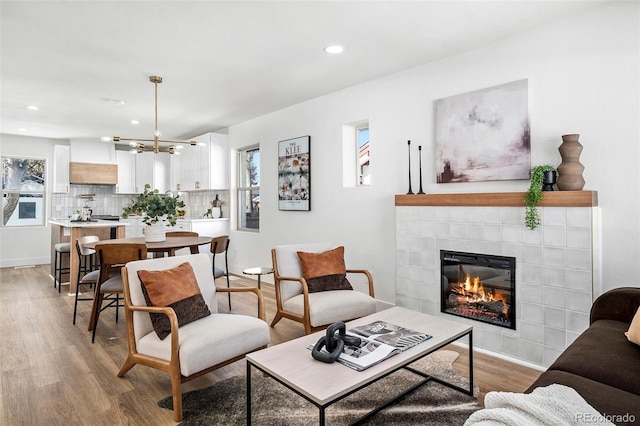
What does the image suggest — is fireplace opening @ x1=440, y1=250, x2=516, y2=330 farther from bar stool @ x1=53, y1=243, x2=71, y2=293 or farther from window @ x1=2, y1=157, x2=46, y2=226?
window @ x1=2, y1=157, x2=46, y2=226

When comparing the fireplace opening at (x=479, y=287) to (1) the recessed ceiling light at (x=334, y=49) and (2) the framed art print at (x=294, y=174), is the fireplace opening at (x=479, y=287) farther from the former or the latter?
(2) the framed art print at (x=294, y=174)

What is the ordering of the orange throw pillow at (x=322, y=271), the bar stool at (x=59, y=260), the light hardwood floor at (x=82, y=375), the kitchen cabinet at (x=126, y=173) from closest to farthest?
the light hardwood floor at (x=82, y=375) → the orange throw pillow at (x=322, y=271) → the bar stool at (x=59, y=260) → the kitchen cabinet at (x=126, y=173)

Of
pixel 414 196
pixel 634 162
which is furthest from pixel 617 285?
pixel 414 196

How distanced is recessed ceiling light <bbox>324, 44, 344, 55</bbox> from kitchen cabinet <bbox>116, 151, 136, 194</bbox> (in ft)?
20.5

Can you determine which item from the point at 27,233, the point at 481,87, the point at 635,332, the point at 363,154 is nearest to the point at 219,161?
the point at 363,154

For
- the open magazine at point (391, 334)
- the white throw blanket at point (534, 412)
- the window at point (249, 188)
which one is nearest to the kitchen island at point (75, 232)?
the window at point (249, 188)

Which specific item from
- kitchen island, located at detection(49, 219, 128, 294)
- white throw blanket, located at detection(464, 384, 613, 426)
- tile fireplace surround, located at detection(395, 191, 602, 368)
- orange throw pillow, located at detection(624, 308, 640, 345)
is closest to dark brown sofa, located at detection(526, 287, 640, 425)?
orange throw pillow, located at detection(624, 308, 640, 345)

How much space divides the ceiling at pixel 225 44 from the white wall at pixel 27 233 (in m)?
2.82

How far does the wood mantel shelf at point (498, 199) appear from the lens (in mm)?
2543

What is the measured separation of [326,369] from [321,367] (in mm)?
33

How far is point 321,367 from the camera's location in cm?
178

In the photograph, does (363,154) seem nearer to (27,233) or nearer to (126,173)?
(126,173)

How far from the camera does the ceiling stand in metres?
2.62

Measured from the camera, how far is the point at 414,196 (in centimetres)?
353
